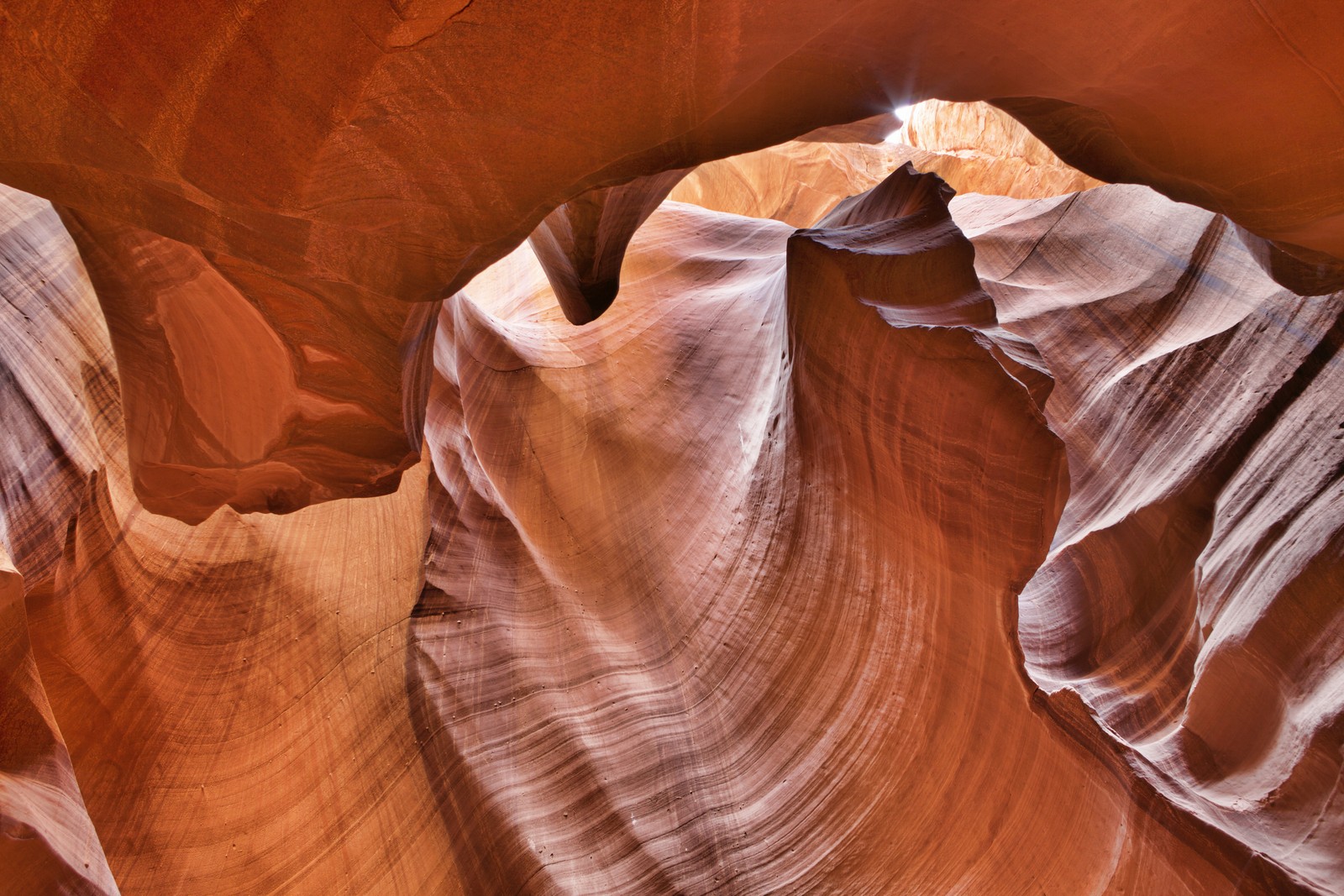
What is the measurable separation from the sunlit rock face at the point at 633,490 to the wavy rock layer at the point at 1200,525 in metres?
0.02

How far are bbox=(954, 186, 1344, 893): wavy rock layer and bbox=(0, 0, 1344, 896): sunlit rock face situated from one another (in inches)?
0.6

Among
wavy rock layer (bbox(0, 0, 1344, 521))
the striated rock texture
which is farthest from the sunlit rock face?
the striated rock texture

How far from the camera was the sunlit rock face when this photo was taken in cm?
191

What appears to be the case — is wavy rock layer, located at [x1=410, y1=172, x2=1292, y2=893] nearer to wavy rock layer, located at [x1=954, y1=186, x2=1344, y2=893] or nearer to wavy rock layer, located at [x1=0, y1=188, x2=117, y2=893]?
wavy rock layer, located at [x1=954, y1=186, x2=1344, y2=893]

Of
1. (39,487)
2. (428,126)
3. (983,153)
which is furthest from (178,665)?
(983,153)

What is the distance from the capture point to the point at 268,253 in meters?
2.06

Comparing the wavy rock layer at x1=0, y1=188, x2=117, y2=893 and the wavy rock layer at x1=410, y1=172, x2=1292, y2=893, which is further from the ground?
the wavy rock layer at x1=0, y1=188, x2=117, y2=893

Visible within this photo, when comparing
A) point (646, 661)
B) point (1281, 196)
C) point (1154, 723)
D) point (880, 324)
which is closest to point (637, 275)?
point (880, 324)

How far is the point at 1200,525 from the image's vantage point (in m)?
3.15

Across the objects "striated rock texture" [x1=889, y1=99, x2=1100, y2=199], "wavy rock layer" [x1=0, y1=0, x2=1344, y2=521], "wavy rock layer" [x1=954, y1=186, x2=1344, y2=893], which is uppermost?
"wavy rock layer" [x1=0, y1=0, x2=1344, y2=521]

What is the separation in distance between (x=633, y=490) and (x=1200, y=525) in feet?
7.82

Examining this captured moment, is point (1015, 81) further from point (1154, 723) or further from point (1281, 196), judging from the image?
point (1154, 723)

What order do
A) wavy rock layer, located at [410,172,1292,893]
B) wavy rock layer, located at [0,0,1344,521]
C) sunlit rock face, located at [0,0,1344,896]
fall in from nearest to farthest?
wavy rock layer, located at [0,0,1344,521], sunlit rock face, located at [0,0,1344,896], wavy rock layer, located at [410,172,1292,893]

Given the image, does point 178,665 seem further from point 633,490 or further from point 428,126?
point 428,126
